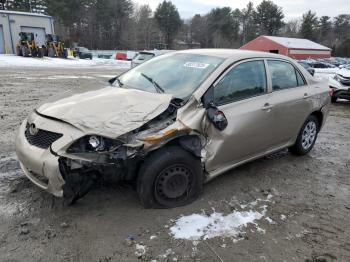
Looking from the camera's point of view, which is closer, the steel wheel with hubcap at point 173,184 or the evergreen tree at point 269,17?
the steel wheel with hubcap at point 173,184

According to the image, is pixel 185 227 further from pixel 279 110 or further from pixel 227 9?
pixel 227 9

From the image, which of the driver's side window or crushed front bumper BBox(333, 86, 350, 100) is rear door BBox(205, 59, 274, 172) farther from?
crushed front bumper BBox(333, 86, 350, 100)

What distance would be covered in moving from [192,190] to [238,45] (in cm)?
8686

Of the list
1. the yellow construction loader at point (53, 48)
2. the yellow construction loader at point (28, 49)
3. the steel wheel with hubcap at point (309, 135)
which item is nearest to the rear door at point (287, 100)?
the steel wheel with hubcap at point (309, 135)

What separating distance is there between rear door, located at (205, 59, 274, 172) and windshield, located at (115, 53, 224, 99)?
0.26 m

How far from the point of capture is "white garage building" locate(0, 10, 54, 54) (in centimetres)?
3341

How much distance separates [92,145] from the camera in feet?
10.5

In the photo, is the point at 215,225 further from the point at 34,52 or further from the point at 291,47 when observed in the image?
the point at 291,47

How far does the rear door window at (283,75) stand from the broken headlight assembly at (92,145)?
8.22ft

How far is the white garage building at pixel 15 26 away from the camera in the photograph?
110 feet

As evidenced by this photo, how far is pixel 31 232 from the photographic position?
10.5 feet

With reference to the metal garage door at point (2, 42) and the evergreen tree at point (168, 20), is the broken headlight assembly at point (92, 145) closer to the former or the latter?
the metal garage door at point (2, 42)

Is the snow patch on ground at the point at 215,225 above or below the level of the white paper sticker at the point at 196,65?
below

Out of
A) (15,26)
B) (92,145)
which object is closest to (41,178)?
(92,145)
